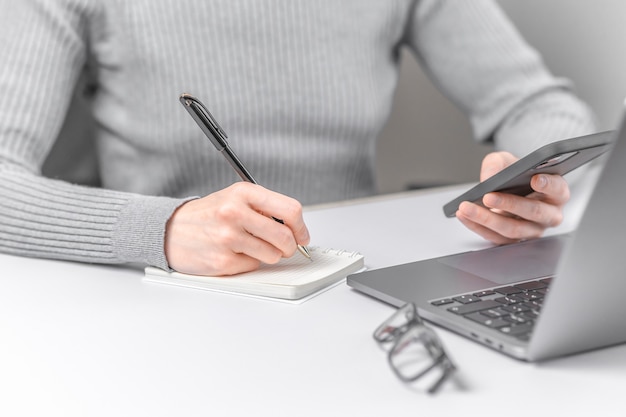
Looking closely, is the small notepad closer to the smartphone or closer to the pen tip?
the pen tip

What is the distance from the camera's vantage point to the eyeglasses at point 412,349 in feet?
1.66

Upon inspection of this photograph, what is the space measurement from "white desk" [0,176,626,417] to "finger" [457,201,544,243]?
0.19 m

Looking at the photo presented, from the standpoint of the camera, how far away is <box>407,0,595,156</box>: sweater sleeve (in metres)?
1.27

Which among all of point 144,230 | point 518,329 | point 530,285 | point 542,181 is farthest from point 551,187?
point 144,230

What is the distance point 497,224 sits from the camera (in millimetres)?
818

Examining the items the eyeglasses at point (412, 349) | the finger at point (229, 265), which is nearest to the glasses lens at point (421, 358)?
the eyeglasses at point (412, 349)

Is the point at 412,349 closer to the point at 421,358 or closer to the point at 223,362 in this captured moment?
the point at 421,358

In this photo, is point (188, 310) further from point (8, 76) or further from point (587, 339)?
point (8, 76)

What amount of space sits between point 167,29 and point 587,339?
0.79 m

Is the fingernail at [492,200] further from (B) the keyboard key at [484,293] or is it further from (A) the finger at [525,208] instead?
(B) the keyboard key at [484,293]

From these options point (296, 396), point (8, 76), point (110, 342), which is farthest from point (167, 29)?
point (296, 396)

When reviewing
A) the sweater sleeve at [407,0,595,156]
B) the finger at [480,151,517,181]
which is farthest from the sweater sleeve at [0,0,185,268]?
the sweater sleeve at [407,0,595,156]

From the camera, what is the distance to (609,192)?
17.9 inches

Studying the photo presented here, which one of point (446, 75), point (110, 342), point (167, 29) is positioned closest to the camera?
point (110, 342)
